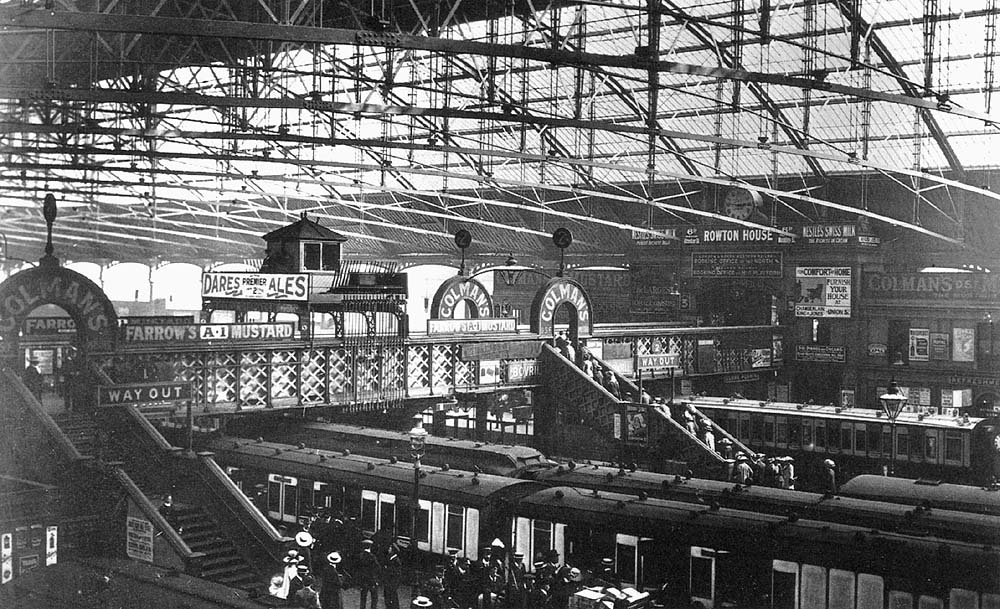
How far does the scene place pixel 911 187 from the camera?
37.0m

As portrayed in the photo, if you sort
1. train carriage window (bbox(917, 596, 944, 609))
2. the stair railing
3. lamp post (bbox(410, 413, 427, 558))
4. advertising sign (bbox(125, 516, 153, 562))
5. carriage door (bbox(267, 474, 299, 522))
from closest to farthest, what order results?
1. train carriage window (bbox(917, 596, 944, 609))
2. the stair railing
3. advertising sign (bbox(125, 516, 153, 562))
4. lamp post (bbox(410, 413, 427, 558))
5. carriage door (bbox(267, 474, 299, 522))

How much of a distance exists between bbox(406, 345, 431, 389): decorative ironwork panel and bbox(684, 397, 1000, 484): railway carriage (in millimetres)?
9357

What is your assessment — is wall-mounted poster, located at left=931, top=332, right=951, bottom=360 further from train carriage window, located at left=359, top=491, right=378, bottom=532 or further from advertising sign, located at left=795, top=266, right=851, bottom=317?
train carriage window, located at left=359, top=491, right=378, bottom=532

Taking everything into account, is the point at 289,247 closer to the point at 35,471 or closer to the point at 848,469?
the point at 35,471

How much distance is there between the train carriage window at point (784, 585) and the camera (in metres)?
14.1

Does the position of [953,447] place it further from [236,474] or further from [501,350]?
[236,474]

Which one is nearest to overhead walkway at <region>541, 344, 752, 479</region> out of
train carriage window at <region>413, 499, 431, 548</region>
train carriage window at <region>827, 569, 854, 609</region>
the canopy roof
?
the canopy roof

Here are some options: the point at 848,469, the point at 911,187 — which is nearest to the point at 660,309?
the point at 911,187

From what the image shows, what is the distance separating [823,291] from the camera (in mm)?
39719

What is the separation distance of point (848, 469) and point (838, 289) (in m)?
14.4

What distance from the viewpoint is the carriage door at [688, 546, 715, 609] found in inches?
580

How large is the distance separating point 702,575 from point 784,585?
1250mm

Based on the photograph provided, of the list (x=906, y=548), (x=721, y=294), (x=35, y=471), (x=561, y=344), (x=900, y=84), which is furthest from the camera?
(x=721, y=294)

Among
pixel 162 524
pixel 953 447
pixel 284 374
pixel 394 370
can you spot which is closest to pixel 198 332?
pixel 284 374
